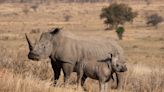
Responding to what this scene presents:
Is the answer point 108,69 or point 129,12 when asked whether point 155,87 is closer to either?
point 108,69

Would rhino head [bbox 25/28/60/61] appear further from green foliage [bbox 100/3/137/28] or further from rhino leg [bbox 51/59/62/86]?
green foliage [bbox 100/3/137/28]

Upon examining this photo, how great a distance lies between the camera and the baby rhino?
10.8 meters

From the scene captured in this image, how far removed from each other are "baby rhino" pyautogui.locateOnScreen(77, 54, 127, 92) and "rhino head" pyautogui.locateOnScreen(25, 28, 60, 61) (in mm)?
1080

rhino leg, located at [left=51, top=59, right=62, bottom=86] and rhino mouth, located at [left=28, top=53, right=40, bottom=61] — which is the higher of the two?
rhino mouth, located at [left=28, top=53, right=40, bottom=61]

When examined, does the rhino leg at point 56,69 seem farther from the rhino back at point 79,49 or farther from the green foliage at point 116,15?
the green foliage at point 116,15

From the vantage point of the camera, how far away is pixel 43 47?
11984 millimetres

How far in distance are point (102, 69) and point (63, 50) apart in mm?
1471

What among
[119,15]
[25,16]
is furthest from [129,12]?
[25,16]

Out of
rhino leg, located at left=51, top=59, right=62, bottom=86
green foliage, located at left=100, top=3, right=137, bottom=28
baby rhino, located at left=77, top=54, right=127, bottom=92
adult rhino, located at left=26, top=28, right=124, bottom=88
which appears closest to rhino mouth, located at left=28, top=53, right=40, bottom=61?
adult rhino, located at left=26, top=28, right=124, bottom=88

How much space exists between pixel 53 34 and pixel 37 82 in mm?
2943

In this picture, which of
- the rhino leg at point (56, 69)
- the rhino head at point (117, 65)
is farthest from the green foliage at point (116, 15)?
the rhino head at point (117, 65)

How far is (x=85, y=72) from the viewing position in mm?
11281

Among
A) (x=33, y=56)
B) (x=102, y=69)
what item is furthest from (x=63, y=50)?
(x=102, y=69)

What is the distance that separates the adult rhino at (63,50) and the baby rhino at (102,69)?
0.57 meters
